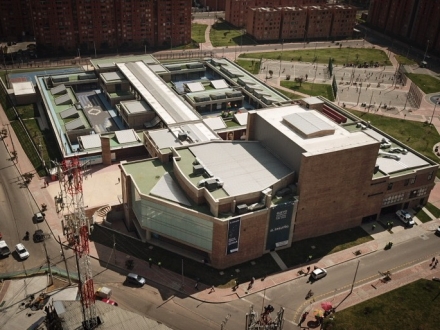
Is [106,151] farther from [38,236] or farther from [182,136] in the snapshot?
[38,236]

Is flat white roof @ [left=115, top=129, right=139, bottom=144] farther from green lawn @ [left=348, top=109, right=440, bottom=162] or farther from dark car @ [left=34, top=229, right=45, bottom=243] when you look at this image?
green lawn @ [left=348, top=109, right=440, bottom=162]

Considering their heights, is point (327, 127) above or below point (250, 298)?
above

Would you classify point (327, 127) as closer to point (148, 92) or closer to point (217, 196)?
point (217, 196)

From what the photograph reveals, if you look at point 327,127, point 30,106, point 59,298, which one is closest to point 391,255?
point 327,127

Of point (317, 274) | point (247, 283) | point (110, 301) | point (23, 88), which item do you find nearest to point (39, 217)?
point (110, 301)

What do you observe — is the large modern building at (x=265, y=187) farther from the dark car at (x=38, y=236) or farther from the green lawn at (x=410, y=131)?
the green lawn at (x=410, y=131)

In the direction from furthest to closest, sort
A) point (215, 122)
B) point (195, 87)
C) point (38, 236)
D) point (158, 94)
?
point (195, 87) → point (158, 94) → point (215, 122) → point (38, 236)
